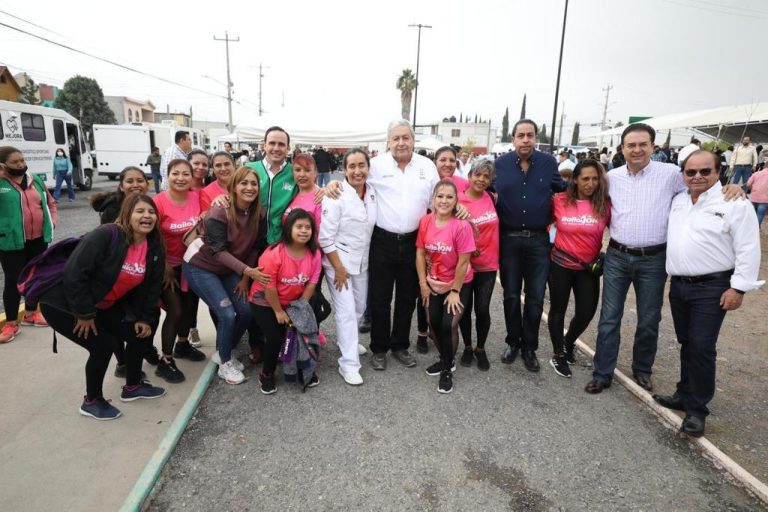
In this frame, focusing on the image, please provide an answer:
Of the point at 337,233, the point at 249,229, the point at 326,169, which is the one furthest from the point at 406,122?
the point at 326,169

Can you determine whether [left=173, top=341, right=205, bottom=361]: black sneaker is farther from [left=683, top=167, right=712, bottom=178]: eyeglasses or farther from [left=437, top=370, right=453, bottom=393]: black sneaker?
[left=683, top=167, right=712, bottom=178]: eyeglasses

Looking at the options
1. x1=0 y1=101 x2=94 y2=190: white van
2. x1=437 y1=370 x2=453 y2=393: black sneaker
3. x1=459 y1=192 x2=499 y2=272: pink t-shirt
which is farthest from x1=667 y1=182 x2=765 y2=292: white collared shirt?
x1=0 y1=101 x2=94 y2=190: white van

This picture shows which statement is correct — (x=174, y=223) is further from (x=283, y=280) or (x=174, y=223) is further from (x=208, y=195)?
(x=283, y=280)

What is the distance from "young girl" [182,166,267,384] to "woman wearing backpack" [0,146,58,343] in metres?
1.98

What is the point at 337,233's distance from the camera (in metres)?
3.81

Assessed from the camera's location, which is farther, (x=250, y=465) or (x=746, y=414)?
(x=746, y=414)

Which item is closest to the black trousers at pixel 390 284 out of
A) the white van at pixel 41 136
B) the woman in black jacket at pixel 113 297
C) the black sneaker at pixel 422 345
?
the black sneaker at pixel 422 345

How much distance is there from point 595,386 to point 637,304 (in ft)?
2.55

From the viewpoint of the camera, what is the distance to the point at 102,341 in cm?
314

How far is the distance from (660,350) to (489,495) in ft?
10.3

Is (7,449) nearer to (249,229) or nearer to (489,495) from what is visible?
(249,229)

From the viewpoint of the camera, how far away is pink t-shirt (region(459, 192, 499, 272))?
154 inches

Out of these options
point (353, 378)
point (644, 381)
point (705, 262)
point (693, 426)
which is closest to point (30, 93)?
point (353, 378)

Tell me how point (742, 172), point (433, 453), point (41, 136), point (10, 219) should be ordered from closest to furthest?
point (433, 453) → point (10, 219) → point (742, 172) → point (41, 136)
